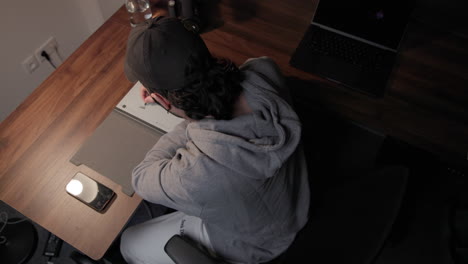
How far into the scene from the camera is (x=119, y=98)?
1115mm

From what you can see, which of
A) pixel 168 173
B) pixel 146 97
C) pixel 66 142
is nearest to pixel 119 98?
pixel 146 97

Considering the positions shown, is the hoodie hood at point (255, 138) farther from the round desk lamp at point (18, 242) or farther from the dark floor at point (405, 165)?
the round desk lamp at point (18, 242)

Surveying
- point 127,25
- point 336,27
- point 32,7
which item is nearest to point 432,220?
point 336,27

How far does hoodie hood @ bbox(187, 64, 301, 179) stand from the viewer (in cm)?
69

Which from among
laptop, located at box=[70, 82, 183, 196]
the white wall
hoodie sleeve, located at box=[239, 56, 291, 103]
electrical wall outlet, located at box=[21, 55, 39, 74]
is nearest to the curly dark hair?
hoodie sleeve, located at box=[239, 56, 291, 103]

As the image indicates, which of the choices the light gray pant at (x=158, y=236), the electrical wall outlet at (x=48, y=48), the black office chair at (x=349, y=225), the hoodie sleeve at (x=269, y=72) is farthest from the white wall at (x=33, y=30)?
the black office chair at (x=349, y=225)

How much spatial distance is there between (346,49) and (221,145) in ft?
2.43

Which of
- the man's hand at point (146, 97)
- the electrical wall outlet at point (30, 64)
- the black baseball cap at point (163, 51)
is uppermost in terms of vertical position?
the black baseball cap at point (163, 51)

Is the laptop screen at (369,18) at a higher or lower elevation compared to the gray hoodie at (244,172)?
higher

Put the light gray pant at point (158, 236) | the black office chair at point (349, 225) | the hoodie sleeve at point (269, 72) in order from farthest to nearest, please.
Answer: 1. the light gray pant at point (158, 236)
2. the hoodie sleeve at point (269, 72)
3. the black office chair at point (349, 225)

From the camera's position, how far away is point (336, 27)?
1.22 metres

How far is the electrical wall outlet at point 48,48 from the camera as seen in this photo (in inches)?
64.5

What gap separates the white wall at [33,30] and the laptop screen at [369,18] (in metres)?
0.96

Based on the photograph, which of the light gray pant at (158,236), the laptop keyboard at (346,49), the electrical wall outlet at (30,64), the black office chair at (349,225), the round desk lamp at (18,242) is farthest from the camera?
the electrical wall outlet at (30,64)
